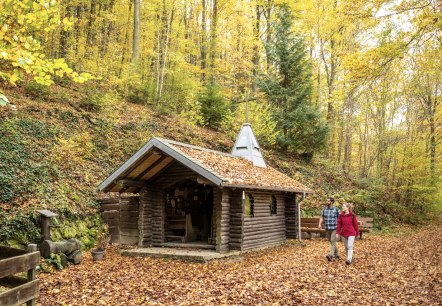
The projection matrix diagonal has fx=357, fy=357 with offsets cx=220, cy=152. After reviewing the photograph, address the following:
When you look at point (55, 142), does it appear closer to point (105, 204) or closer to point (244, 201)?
point (105, 204)

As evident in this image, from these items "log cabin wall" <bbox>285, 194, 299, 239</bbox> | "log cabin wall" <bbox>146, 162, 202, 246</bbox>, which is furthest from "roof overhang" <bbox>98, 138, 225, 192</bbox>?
"log cabin wall" <bbox>285, 194, 299, 239</bbox>

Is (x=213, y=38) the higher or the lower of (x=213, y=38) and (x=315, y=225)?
the higher

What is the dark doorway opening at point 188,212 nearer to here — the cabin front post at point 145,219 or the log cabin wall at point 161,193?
the log cabin wall at point 161,193

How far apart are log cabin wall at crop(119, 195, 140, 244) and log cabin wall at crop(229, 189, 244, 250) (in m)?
3.81

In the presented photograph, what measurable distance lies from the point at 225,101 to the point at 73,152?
13.2 m

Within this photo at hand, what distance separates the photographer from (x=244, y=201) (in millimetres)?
12992

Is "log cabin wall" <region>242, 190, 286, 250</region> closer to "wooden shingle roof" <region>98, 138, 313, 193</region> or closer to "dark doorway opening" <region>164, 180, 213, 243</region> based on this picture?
"wooden shingle roof" <region>98, 138, 313, 193</region>

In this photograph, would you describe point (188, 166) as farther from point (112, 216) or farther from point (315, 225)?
point (315, 225)

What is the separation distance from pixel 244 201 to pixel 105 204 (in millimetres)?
5595

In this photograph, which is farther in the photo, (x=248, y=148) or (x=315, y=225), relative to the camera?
(x=315, y=225)

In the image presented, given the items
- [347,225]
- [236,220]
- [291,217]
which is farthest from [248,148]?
[347,225]

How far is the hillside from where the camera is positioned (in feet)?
38.8

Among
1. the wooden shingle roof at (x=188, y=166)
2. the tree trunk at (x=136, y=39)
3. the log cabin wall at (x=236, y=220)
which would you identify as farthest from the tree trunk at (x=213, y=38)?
the log cabin wall at (x=236, y=220)

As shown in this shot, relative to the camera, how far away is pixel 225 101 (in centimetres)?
2636
